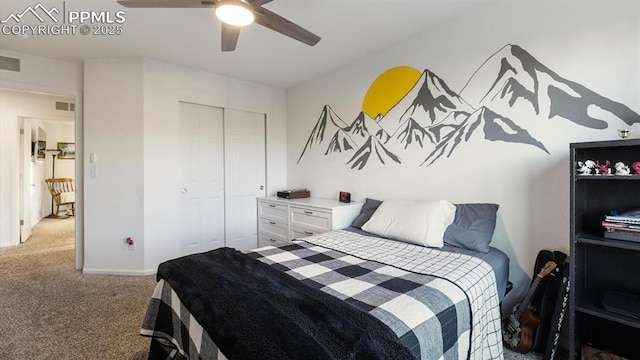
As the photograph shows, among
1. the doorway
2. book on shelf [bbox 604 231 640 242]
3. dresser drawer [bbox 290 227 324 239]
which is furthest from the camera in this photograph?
the doorway

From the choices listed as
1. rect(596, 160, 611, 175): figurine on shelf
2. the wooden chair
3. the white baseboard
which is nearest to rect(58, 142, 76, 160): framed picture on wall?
the wooden chair

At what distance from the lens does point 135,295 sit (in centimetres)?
264

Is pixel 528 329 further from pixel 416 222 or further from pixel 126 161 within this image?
pixel 126 161

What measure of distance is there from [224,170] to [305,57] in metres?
1.82

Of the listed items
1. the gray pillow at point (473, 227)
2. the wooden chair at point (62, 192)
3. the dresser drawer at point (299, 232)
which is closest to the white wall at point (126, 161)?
the dresser drawer at point (299, 232)

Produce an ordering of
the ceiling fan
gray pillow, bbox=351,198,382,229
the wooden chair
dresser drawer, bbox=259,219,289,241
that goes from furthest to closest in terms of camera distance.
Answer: the wooden chair < dresser drawer, bbox=259,219,289,241 < gray pillow, bbox=351,198,382,229 < the ceiling fan

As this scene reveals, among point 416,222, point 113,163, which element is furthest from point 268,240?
point 416,222

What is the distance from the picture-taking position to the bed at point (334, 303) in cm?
95

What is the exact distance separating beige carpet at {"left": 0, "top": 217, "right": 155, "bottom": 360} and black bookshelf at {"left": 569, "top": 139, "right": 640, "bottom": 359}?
8.68 ft

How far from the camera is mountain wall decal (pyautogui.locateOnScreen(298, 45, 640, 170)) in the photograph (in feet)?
5.87

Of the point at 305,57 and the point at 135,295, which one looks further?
the point at 305,57

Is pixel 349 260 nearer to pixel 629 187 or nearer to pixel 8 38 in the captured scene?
pixel 629 187

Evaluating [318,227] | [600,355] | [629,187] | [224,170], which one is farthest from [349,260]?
[224,170]

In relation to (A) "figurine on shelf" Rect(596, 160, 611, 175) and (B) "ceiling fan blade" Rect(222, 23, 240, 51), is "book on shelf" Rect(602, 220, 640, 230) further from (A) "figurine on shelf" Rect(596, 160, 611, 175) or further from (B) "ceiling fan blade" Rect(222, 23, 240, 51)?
(B) "ceiling fan blade" Rect(222, 23, 240, 51)
